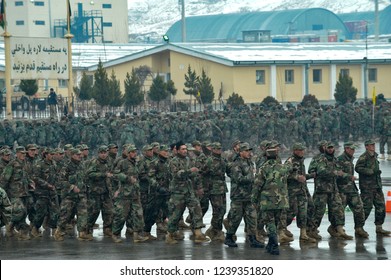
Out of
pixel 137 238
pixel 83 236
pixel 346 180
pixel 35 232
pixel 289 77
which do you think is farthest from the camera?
pixel 289 77

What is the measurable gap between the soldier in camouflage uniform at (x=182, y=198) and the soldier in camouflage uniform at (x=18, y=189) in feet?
8.57

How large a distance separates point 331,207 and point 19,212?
16.7 ft

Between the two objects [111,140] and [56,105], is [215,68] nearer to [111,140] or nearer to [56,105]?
[56,105]

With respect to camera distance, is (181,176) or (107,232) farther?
(107,232)

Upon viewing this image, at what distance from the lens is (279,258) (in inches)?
644

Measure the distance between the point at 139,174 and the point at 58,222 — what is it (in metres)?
1.60

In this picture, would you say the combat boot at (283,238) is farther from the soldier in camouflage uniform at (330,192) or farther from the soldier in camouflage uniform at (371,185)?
the soldier in camouflage uniform at (371,185)

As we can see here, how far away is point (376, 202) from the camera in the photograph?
1880 cm

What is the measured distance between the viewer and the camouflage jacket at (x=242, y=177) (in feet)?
58.3

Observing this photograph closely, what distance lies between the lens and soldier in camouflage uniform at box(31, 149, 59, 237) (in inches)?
782

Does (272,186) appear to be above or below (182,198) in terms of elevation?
above

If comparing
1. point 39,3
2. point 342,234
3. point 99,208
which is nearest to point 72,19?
point 39,3

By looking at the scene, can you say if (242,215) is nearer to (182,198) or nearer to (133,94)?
(182,198)

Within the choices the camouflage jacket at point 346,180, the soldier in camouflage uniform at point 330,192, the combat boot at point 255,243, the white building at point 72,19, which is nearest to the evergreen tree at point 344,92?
the camouflage jacket at point 346,180
